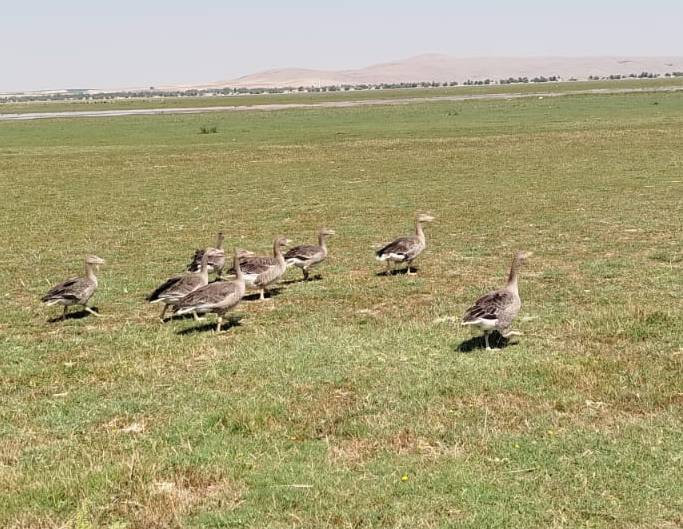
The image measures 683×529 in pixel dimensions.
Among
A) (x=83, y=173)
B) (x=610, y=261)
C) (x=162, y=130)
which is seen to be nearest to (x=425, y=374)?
(x=610, y=261)

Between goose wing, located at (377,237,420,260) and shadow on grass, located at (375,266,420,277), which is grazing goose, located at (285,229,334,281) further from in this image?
shadow on grass, located at (375,266,420,277)

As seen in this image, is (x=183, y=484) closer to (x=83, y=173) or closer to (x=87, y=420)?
(x=87, y=420)

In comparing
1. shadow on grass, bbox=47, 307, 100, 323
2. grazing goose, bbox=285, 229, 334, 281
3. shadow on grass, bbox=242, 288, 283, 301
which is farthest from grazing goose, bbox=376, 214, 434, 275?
shadow on grass, bbox=47, 307, 100, 323

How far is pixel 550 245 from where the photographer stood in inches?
835

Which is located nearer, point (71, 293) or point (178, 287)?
point (178, 287)

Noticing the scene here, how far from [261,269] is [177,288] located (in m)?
2.03

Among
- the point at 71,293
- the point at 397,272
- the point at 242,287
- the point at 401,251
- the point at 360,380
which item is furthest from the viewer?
the point at 397,272

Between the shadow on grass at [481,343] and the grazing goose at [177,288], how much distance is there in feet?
17.4

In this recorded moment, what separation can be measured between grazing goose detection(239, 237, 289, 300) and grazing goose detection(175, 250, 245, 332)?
1.66 metres

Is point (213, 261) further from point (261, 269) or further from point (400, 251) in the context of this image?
point (400, 251)

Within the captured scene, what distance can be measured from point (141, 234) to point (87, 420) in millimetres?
15839

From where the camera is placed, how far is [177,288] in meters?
15.1

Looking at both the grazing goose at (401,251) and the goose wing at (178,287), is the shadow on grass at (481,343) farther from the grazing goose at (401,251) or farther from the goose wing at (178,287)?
the goose wing at (178,287)

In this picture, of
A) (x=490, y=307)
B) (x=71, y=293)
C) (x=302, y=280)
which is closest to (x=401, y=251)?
(x=302, y=280)
